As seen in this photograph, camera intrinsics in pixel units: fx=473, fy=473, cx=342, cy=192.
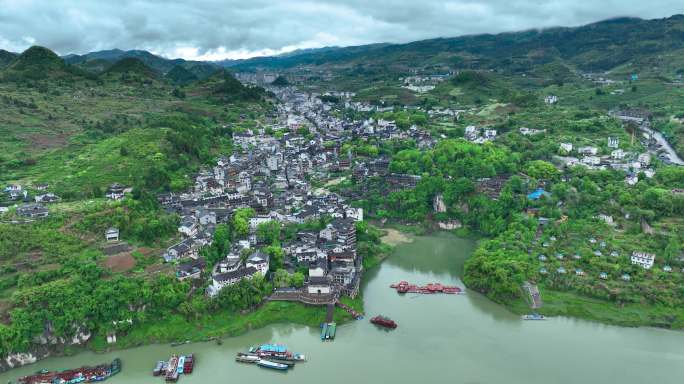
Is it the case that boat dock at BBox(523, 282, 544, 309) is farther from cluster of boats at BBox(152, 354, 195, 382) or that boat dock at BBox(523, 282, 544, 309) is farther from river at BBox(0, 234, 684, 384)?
cluster of boats at BBox(152, 354, 195, 382)

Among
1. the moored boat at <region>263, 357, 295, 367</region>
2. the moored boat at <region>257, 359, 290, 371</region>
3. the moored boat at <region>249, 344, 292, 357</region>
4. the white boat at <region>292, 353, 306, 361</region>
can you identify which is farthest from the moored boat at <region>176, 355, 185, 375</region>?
the white boat at <region>292, 353, 306, 361</region>

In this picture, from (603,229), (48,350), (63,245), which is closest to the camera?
(48,350)

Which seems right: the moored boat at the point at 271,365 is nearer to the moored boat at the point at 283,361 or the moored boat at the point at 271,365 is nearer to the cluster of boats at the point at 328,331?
the moored boat at the point at 283,361

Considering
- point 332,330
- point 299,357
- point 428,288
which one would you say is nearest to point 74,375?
point 299,357

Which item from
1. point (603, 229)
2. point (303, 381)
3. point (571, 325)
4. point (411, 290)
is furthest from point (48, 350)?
point (603, 229)

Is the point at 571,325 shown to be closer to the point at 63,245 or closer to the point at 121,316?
the point at 121,316

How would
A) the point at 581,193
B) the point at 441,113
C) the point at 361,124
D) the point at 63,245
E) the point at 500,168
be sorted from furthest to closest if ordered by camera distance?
the point at 441,113, the point at 361,124, the point at 500,168, the point at 581,193, the point at 63,245

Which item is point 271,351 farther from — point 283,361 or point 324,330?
point 324,330
